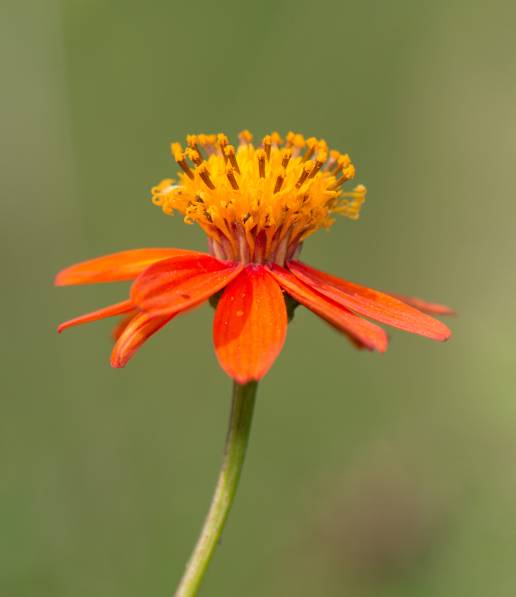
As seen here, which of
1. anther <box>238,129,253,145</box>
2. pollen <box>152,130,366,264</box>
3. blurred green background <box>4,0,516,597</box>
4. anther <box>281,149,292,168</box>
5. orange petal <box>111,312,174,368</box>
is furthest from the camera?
blurred green background <box>4,0,516,597</box>

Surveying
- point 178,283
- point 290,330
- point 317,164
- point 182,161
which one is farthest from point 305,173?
point 290,330

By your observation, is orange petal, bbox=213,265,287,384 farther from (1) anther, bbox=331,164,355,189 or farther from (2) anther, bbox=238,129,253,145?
(2) anther, bbox=238,129,253,145

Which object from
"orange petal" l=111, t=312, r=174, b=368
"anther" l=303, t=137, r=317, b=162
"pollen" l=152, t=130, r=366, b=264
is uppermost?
"anther" l=303, t=137, r=317, b=162

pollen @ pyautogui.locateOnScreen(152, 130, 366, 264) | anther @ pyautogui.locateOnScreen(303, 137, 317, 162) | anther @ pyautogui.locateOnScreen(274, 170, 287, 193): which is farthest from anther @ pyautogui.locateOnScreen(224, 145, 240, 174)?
anther @ pyautogui.locateOnScreen(303, 137, 317, 162)

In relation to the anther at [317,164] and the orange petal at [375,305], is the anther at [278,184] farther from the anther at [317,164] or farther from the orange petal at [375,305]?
the orange petal at [375,305]

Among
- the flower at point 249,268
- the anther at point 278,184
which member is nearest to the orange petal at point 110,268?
the flower at point 249,268

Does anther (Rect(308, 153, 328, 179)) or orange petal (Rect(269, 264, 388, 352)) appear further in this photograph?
anther (Rect(308, 153, 328, 179))

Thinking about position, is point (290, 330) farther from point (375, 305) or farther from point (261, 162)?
point (375, 305)

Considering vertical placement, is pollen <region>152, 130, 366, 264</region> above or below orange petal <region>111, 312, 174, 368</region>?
above
